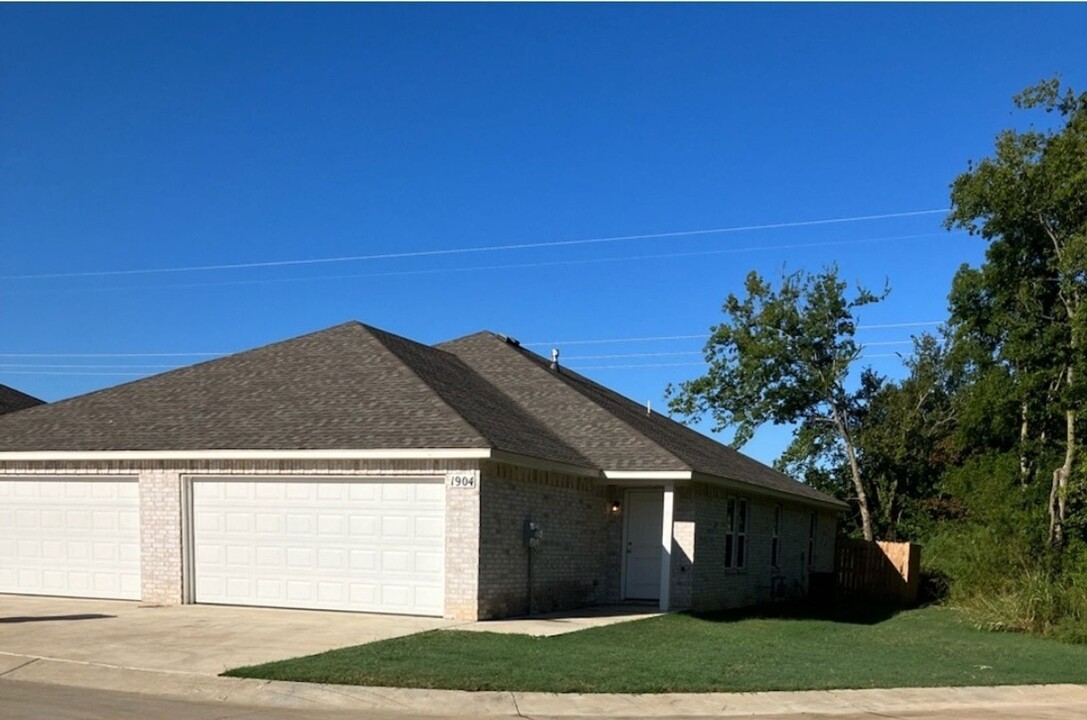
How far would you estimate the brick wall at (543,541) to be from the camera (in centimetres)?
1519

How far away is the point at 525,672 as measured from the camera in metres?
10.5

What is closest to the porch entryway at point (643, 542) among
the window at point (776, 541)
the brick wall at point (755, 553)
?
the brick wall at point (755, 553)

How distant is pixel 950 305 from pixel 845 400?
10.9 m

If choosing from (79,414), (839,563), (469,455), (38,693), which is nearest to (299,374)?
(79,414)

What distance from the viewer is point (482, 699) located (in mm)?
9469

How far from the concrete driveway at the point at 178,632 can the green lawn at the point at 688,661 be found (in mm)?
824

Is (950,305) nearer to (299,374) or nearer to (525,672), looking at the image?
(299,374)

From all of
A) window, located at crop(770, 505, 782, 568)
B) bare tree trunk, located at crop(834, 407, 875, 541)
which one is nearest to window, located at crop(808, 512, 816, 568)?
window, located at crop(770, 505, 782, 568)

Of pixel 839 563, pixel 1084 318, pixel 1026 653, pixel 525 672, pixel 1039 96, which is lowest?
pixel 839 563

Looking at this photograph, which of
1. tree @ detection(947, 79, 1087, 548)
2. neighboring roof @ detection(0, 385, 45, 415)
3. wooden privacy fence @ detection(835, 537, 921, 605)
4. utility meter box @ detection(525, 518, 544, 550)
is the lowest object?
wooden privacy fence @ detection(835, 537, 921, 605)

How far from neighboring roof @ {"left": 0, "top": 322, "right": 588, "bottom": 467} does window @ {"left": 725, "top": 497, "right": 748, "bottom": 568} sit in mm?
4673

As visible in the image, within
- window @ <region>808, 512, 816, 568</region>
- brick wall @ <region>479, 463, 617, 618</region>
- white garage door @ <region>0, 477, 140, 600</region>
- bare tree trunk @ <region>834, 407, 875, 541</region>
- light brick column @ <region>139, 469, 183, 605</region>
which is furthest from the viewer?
bare tree trunk @ <region>834, 407, 875, 541</region>

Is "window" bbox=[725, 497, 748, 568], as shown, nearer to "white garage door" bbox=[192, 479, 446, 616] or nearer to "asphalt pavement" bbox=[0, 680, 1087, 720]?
"white garage door" bbox=[192, 479, 446, 616]

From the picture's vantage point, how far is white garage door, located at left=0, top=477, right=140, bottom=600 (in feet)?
55.1
